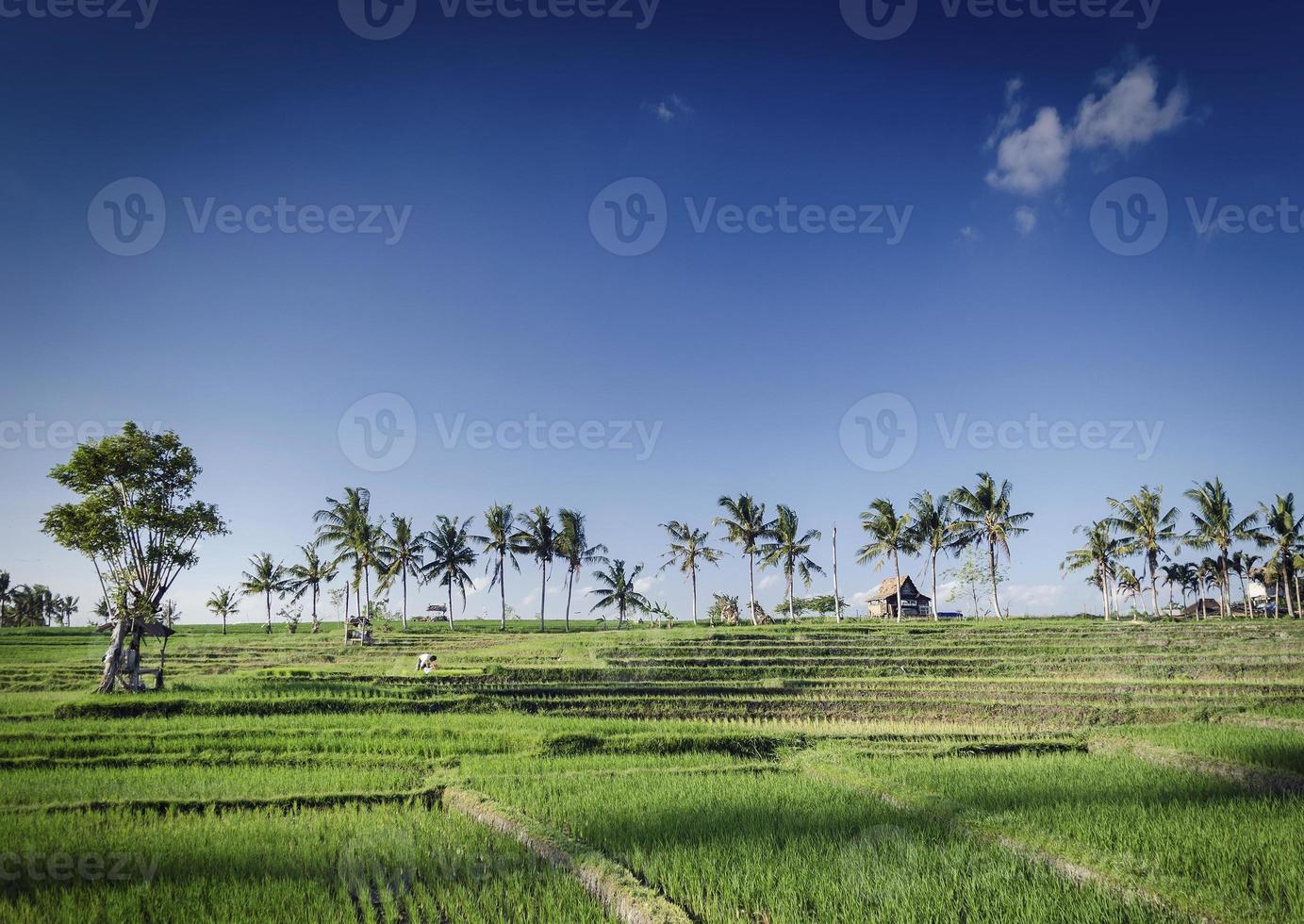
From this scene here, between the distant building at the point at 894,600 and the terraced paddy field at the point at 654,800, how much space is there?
101 feet

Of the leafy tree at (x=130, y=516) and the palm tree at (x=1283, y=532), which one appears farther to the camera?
the palm tree at (x=1283, y=532)

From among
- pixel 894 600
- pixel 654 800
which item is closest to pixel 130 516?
pixel 654 800

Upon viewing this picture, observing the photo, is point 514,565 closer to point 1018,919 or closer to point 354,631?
point 354,631

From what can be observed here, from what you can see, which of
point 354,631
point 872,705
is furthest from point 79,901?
point 354,631

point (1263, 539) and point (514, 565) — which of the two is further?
point (514, 565)

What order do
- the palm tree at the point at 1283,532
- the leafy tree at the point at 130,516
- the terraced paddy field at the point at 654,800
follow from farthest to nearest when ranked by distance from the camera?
the palm tree at the point at 1283,532, the leafy tree at the point at 130,516, the terraced paddy field at the point at 654,800

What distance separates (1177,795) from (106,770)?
534 inches

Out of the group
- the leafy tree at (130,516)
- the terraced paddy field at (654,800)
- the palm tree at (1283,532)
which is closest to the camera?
the terraced paddy field at (654,800)

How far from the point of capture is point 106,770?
10188 millimetres

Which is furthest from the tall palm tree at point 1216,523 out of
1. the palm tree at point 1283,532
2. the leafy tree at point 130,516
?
the leafy tree at point 130,516

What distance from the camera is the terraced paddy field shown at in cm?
527

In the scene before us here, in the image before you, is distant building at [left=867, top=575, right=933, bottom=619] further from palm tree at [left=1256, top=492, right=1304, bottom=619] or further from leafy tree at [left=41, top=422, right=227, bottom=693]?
leafy tree at [left=41, top=422, right=227, bottom=693]

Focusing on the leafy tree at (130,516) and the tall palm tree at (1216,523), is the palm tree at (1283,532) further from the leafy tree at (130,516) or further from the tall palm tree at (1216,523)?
the leafy tree at (130,516)

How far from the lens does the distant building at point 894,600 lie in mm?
51656
